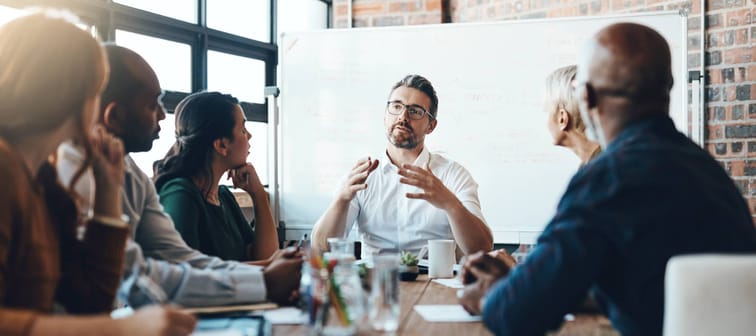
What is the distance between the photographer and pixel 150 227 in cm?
177

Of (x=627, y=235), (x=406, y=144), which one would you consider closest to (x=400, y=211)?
(x=406, y=144)

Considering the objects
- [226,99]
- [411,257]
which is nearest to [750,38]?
[411,257]

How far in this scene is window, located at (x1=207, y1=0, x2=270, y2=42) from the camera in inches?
166

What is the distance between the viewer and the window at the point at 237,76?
4207mm

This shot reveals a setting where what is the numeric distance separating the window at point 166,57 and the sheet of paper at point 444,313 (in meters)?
2.50

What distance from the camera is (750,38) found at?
144 inches

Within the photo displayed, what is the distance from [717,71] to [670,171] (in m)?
2.92

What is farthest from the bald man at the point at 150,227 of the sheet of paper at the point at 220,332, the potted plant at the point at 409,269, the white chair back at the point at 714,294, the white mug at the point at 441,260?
the white chair back at the point at 714,294

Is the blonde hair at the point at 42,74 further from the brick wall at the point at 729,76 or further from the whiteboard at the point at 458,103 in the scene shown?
the brick wall at the point at 729,76

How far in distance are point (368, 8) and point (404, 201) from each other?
6.80ft

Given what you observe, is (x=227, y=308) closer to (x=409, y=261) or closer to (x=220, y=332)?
(x=220, y=332)

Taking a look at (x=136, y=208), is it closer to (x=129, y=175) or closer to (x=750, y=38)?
(x=129, y=175)

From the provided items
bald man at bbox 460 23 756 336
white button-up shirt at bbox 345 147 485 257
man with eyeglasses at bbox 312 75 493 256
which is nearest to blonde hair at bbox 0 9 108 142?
bald man at bbox 460 23 756 336

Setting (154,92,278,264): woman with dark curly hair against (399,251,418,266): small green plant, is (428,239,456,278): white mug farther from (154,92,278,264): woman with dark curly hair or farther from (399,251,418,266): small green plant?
(154,92,278,264): woman with dark curly hair
